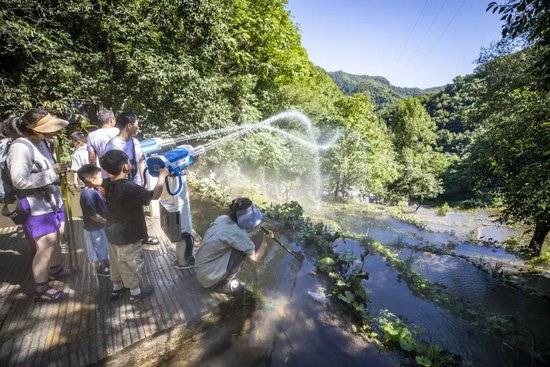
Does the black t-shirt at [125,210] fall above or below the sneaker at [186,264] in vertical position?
above

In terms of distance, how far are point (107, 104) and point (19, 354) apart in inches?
322

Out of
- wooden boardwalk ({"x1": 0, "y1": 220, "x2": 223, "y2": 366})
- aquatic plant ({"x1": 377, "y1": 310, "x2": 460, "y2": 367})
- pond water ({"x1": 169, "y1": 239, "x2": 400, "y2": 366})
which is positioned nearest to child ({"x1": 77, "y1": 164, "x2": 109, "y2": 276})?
wooden boardwalk ({"x1": 0, "y1": 220, "x2": 223, "y2": 366})

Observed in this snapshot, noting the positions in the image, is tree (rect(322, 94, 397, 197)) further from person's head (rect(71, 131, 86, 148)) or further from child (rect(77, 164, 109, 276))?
child (rect(77, 164, 109, 276))

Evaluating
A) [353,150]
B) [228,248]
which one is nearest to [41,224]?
[228,248]

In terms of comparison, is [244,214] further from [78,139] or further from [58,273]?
[78,139]

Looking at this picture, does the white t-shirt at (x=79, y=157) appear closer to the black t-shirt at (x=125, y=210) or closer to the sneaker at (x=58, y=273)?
the sneaker at (x=58, y=273)

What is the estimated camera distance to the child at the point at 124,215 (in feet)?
11.5

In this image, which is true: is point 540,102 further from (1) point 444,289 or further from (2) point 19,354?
(2) point 19,354

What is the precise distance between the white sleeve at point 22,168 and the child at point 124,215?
0.81 meters

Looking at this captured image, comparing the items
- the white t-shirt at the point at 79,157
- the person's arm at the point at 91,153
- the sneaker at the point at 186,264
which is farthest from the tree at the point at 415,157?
the person's arm at the point at 91,153

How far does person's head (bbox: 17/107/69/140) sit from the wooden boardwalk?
210cm

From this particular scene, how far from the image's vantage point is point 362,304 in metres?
5.09

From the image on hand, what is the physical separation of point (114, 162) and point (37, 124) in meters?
1.16

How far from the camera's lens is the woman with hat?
359cm
